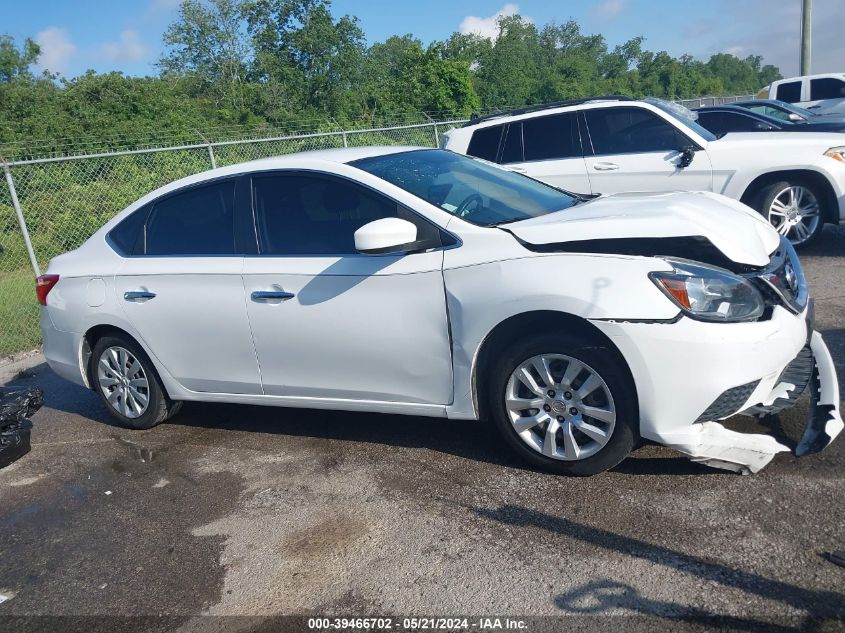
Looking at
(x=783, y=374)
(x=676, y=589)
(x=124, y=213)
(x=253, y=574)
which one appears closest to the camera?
(x=676, y=589)

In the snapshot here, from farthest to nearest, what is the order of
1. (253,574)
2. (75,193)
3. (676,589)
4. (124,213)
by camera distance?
1. (75,193)
2. (124,213)
3. (253,574)
4. (676,589)

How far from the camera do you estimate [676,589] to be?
9.73ft

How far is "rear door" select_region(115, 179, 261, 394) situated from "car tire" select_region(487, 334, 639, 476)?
65.6 inches

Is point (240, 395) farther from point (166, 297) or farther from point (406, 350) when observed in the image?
point (406, 350)

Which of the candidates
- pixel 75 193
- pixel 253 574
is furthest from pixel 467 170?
pixel 75 193

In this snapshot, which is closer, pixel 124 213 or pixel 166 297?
pixel 166 297

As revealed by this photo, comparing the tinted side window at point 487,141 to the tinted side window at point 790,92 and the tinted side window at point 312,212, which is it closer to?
the tinted side window at point 312,212

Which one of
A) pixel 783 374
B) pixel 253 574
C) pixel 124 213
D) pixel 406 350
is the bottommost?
pixel 253 574

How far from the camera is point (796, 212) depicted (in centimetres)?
829

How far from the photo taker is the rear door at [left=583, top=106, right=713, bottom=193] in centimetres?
845

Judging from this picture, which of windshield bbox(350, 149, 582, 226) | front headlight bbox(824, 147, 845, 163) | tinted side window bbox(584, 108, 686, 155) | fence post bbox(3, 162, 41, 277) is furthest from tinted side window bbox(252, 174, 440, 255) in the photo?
front headlight bbox(824, 147, 845, 163)

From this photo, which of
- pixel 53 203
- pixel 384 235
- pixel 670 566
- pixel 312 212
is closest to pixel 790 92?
pixel 53 203

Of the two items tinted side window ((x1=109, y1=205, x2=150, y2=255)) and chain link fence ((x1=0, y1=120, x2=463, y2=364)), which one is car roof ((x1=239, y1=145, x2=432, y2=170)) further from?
chain link fence ((x1=0, y1=120, x2=463, y2=364))

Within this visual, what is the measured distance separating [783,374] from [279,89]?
27890 mm
